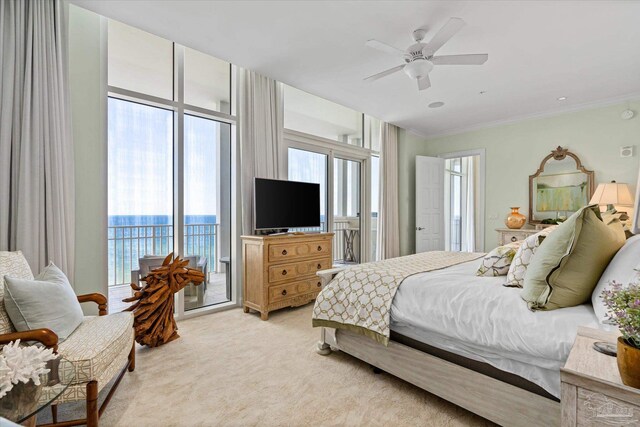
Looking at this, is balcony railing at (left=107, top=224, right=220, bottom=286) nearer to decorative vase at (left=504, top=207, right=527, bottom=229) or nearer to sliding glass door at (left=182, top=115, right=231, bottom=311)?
sliding glass door at (left=182, top=115, right=231, bottom=311)

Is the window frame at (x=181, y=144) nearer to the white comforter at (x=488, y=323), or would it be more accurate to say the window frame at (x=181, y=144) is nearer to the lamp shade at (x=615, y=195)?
the white comforter at (x=488, y=323)

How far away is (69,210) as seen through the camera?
2.40 metres

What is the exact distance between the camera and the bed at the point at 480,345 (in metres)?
1.32

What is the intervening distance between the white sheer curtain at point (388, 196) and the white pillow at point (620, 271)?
3871mm

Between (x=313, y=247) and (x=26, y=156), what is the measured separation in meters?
2.63

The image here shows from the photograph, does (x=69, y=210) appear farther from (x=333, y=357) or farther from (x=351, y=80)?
(x=351, y=80)

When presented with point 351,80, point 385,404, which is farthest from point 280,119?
point 385,404

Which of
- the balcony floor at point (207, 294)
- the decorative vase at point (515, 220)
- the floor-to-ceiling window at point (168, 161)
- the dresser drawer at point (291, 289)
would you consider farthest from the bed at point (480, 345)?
the decorative vase at point (515, 220)

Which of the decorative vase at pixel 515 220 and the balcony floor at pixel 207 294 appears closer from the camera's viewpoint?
the balcony floor at pixel 207 294

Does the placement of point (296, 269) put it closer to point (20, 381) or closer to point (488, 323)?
point (488, 323)

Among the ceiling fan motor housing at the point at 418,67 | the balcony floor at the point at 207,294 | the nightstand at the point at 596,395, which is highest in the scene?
the ceiling fan motor housing at the point at 418,67

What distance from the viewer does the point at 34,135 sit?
7.25ft

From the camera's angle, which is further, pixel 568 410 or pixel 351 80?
pixel 351 80

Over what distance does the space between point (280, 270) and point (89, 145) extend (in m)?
2.10
